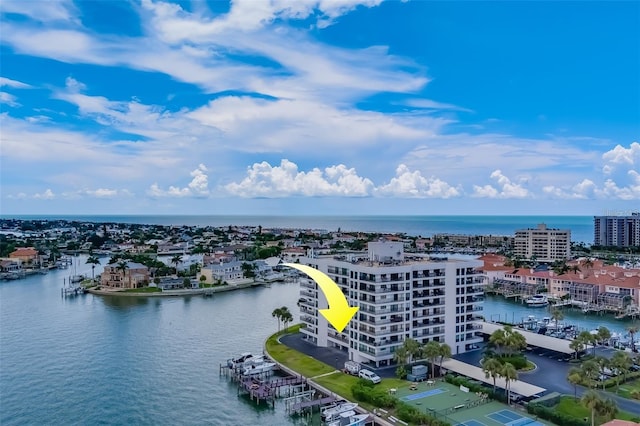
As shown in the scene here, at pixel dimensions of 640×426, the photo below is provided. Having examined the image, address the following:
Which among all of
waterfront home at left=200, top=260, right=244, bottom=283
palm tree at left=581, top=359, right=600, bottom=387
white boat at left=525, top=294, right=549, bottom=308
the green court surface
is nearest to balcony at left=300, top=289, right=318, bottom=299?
the green court surface

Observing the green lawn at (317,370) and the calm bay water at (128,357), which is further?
the green lawn at (317,370)

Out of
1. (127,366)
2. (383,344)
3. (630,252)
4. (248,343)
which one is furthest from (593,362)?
(630,252)

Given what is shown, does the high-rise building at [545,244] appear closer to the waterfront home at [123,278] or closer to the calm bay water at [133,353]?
the calm bay water at [133,353]

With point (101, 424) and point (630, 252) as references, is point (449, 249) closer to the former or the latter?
point (630, 252)

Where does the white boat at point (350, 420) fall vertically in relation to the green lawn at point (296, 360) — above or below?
below

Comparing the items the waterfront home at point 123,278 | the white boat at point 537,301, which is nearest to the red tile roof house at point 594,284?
the white boat at point 537,301

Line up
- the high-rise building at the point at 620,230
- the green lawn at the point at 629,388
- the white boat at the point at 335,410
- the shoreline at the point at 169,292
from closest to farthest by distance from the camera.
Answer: the white boat at the point at 335,410
the green lawn at the point at 629,388
the shoreline at the point at 169,292
the high-rise building at the point at 620,230

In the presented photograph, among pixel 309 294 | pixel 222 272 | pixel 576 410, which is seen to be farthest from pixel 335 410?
pixel 222 272

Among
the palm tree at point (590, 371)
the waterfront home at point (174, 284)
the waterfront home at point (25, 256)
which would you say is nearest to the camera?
the palm tree at point (590, 371)
